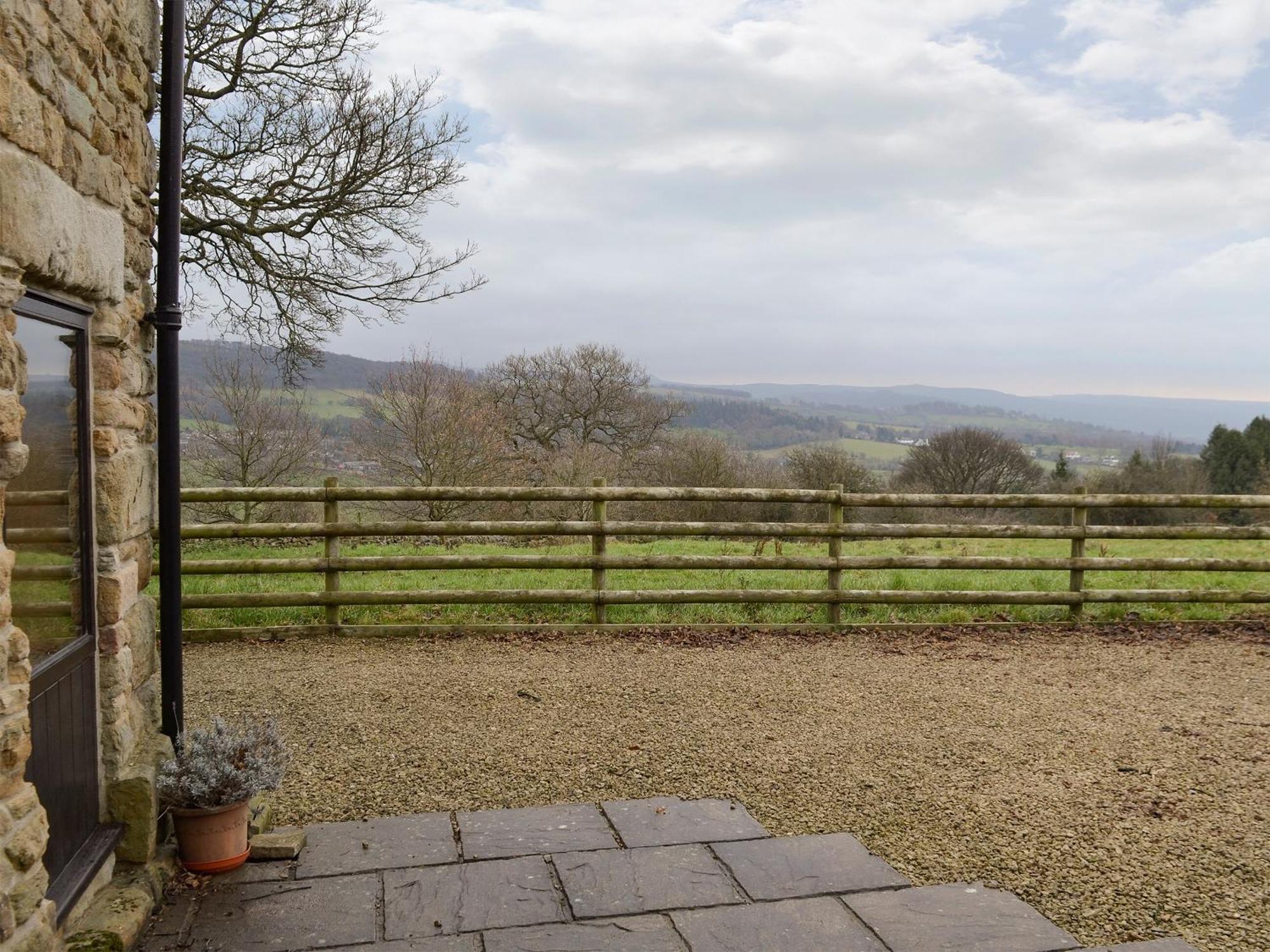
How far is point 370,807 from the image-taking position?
395 centimetres

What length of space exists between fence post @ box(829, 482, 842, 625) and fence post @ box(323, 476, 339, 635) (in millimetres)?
4056

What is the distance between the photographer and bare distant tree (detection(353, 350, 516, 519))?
17.9 metres

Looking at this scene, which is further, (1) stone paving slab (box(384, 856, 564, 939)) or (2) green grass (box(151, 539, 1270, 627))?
(2) green grass (box(151, 539, 1270, 627))

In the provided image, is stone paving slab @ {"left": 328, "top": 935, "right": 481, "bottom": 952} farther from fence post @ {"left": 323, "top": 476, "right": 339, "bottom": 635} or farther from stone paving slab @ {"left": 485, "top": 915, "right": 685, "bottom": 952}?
fence post @ {"left": 323, "top": 476, "right": 339, "bottom": 635}

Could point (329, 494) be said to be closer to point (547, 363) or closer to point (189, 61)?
point (189, 61)

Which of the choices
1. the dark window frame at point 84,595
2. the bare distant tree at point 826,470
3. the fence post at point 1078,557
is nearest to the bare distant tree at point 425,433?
the bare distant tree at point 826,470

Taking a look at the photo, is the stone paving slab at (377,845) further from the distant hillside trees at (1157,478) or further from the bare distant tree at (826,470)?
the distant hillside trees at (1157,478)

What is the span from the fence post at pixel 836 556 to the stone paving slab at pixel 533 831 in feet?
14.1

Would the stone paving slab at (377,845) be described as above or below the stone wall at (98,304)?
below

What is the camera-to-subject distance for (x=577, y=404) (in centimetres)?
2447

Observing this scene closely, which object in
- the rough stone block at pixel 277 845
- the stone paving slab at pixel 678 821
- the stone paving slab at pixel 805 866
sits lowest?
the stone paving slab at pixel 678 821

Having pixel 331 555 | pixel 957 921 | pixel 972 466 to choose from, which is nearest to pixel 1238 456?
pixel 972 466

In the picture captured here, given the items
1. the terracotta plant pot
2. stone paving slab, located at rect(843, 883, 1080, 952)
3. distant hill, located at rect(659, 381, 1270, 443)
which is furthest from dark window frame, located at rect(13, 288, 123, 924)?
distant hill, located at rect(659, 381, 1270, 443)

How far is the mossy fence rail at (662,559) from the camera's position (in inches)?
285
